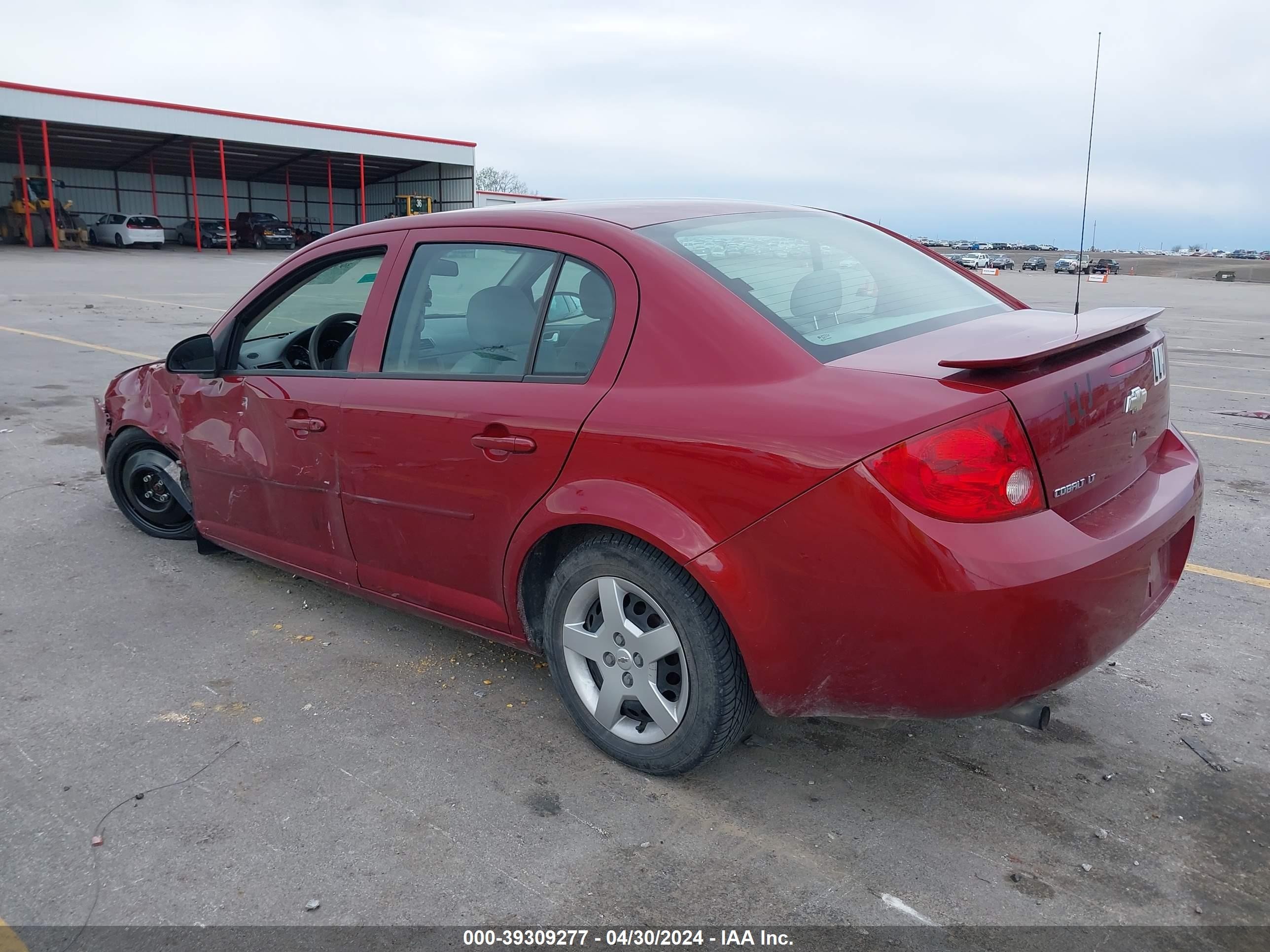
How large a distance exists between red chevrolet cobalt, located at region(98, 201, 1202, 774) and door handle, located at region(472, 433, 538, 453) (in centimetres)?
1

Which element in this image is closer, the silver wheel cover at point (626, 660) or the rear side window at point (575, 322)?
the silver wheel cover at point (626, 660)

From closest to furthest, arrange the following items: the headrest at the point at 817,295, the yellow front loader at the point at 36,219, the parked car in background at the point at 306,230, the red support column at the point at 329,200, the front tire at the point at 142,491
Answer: the headrest at the point at 817,295 < the front tire at the point at 142,491 < the yellow front loader at the point at 36,219 < the red support column at the point at 329,200 < the parked car in background at the point at 306,230

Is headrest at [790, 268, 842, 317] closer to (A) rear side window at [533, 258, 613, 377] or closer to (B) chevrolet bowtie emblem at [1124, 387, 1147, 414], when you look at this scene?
(A) rear side window at [533, 258, 613, 377]

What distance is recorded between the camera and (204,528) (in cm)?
434

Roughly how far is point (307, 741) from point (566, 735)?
804mm

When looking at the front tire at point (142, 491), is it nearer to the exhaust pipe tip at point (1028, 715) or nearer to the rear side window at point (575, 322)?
the rear side window at point (575, 322)

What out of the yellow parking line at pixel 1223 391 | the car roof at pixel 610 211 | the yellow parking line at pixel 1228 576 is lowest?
the yellow parking line at pixel 1228 576

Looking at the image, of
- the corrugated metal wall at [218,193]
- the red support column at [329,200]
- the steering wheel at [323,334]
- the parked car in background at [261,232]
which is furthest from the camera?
the corrugated metal wall at [218,193]

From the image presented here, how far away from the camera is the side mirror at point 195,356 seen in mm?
4020

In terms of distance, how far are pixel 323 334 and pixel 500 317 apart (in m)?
1.33

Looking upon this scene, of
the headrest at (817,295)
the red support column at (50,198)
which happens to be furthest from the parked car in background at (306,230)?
→ the headrest at (817,295)

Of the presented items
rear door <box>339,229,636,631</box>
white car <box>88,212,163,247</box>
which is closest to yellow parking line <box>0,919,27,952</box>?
rear door <box>339,229,636,631</box>

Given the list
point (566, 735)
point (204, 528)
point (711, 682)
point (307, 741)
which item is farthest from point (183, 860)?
point (204, 528)

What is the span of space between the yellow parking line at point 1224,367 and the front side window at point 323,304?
1152 cm
